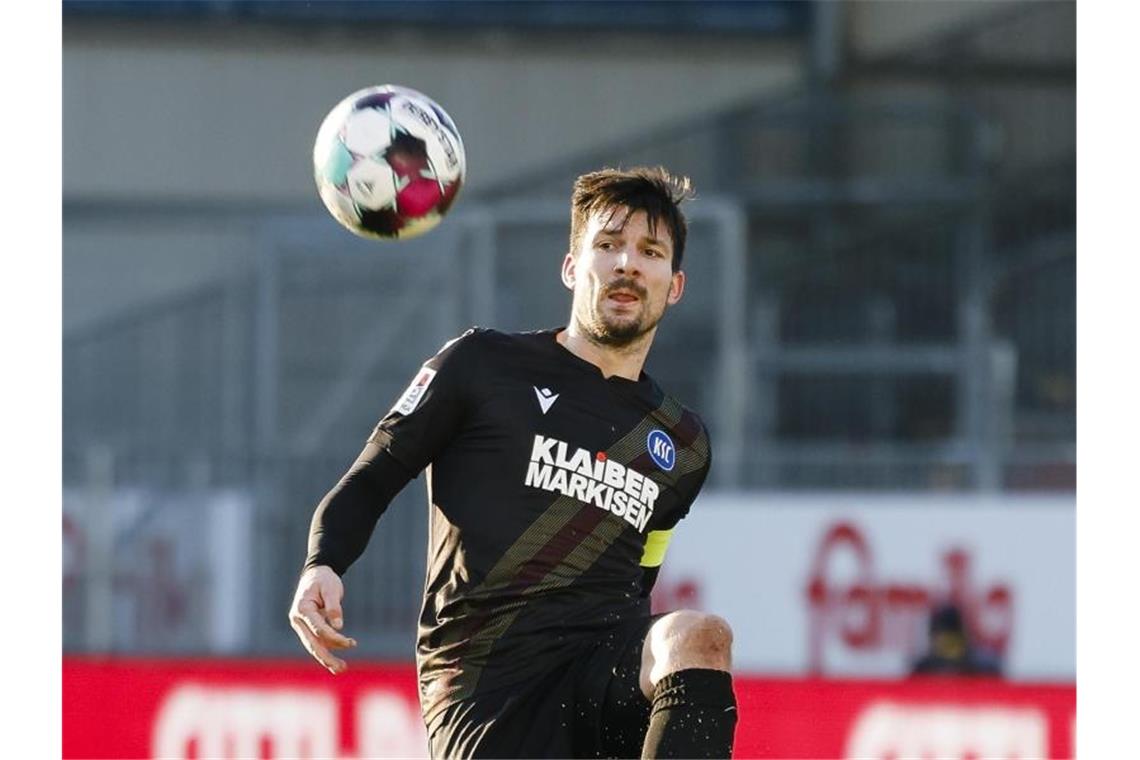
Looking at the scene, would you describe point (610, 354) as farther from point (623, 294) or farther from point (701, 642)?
point (701, 642)

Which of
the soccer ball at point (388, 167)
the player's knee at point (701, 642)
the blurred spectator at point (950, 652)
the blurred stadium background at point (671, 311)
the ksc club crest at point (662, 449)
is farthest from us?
the blurred stadium background at point (671, 311)

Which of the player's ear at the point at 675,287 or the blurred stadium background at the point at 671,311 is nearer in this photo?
the player's ear at the point at 675,287

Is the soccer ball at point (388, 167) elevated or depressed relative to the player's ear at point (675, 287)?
elevated

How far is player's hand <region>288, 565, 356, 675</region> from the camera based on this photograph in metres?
4.48

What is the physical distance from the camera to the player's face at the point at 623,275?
5.02 metres

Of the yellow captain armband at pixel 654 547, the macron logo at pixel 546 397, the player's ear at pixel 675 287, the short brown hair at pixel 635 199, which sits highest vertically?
the short brown hair at pixel 635 199

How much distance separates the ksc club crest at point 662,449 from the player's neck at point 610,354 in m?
0.16

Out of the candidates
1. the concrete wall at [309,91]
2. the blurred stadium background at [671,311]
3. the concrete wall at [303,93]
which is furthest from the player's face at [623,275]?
the concrete wall at [309,91]

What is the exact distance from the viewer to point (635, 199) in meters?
5.09

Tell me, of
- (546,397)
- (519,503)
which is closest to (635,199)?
(546,397)

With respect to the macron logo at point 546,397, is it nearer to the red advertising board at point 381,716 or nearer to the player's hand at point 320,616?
the player's hand at point 320,616

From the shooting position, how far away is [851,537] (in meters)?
11.8

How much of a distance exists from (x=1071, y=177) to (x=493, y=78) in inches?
164

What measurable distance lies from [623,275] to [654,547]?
71 cm
